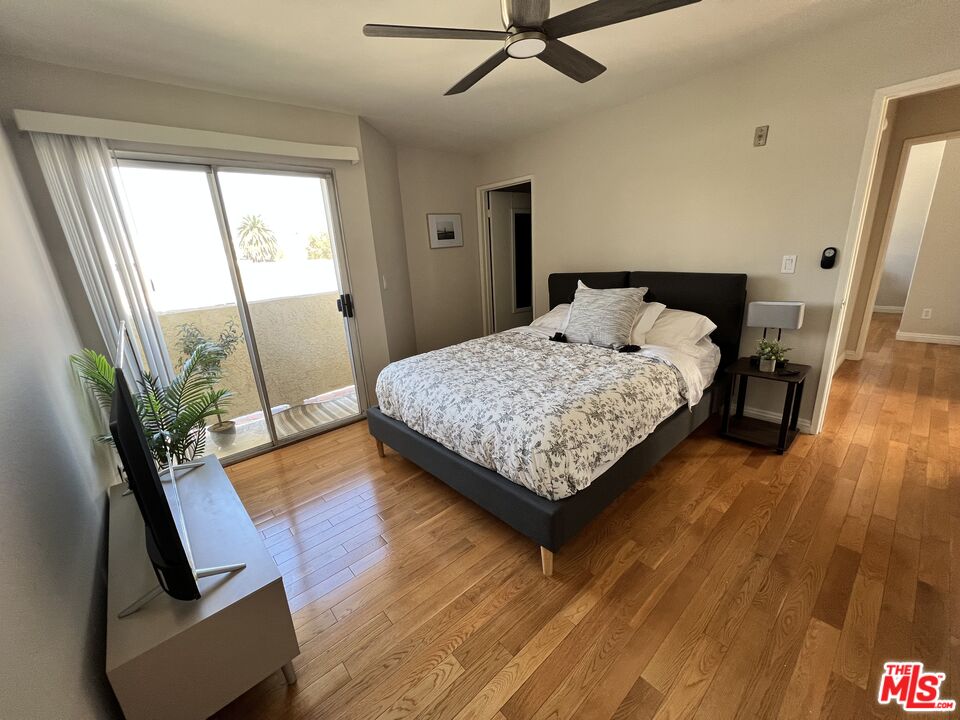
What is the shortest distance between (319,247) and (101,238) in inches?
49.9

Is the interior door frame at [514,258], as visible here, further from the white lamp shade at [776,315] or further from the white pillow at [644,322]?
the white lamp shade at [776,315]

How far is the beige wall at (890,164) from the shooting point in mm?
3037

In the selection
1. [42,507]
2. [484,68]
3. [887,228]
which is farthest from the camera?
[887,228]

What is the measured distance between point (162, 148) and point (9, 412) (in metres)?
2.00

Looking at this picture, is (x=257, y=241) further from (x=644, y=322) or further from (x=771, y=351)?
(x=771, y=351)

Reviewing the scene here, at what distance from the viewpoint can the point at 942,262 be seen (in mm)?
4277

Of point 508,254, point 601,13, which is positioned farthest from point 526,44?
point 508,254

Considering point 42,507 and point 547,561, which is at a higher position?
point 42,507

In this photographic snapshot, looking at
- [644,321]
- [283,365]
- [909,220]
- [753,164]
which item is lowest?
[283,365]

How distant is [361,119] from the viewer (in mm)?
3037

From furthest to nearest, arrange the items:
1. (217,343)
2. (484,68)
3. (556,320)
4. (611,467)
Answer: (556,320), (217,343), (611,467), (484,68)

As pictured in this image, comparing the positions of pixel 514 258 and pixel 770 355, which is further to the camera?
pixel 514 258

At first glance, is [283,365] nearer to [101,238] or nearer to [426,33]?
[101,238]

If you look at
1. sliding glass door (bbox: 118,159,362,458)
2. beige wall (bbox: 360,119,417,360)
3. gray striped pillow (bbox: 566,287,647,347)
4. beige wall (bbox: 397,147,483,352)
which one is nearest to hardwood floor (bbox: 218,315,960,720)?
sliding glass door (bbox: 118,159,362,458)
